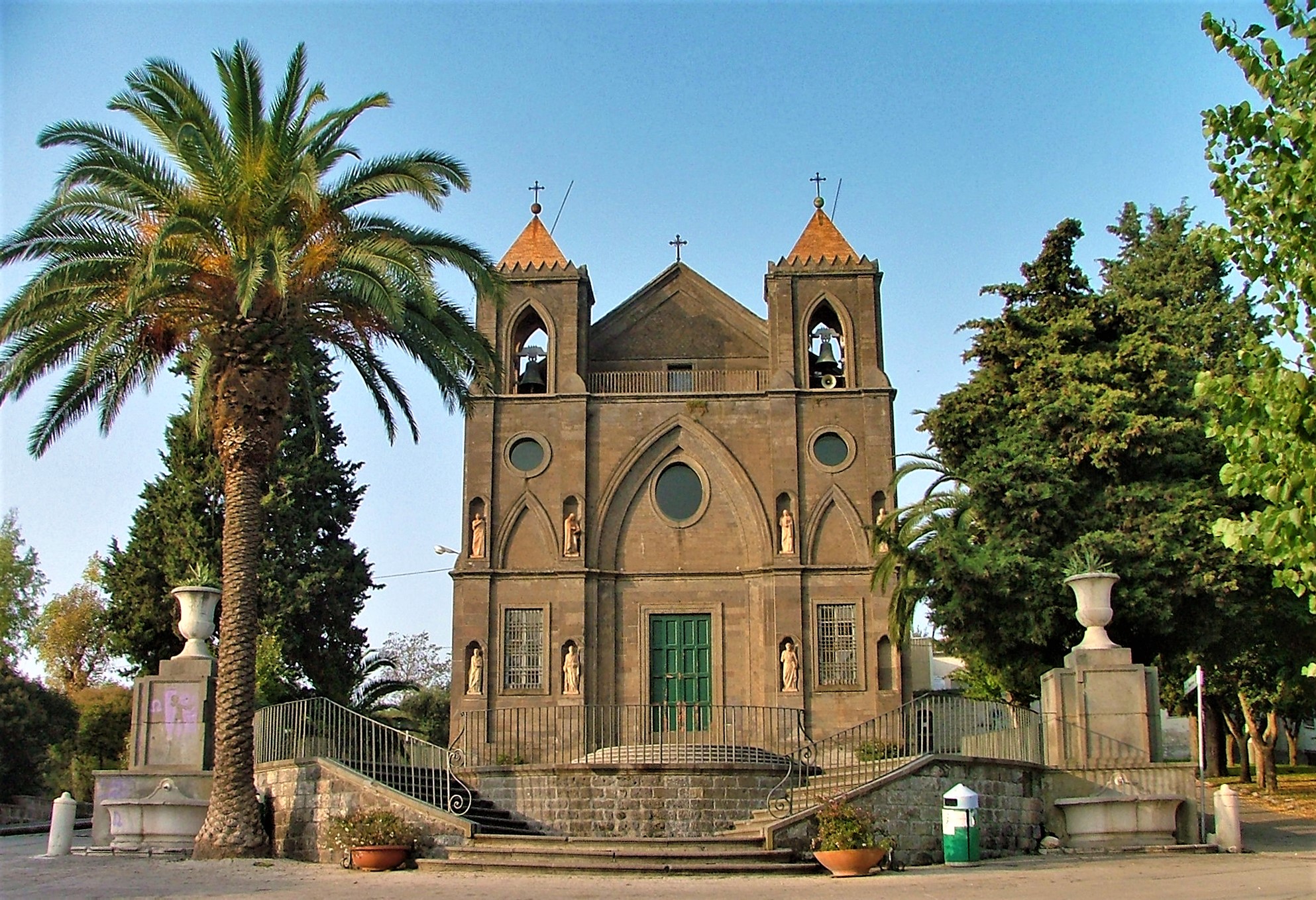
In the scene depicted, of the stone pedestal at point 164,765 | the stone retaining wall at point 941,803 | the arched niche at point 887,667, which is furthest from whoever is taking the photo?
the arched niche at point 887,667

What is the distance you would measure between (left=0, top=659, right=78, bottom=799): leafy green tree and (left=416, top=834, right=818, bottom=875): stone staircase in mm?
26475

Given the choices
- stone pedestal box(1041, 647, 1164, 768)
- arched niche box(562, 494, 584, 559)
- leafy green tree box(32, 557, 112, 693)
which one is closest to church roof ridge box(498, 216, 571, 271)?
arched niche box(562, 494, 584, 559)

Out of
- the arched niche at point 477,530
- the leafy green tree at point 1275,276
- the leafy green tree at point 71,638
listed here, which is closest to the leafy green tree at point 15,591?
the leafy green tree at point 71,638

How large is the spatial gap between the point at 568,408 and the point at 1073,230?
456 inches

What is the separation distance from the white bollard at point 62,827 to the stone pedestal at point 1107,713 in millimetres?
13344

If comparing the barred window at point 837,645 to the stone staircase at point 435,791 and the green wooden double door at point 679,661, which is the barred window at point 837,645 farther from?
the stone staircase at point 435,791

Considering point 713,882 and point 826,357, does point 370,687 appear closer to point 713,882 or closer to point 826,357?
point 826,357

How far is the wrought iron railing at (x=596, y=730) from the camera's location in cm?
2611

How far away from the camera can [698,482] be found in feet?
98.6

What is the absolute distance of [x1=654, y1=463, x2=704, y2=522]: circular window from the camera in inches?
1176

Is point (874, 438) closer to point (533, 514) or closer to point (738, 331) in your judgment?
point (738, 331)

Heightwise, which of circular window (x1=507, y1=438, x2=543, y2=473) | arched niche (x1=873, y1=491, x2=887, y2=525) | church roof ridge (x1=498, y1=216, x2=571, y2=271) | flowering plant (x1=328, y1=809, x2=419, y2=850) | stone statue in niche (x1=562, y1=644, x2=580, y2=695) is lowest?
flowering plant (x1=328, y1=809, x2=419, y2=850)

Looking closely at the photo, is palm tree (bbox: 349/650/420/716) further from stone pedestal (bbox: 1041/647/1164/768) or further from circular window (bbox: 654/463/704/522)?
stone pedestal (bbox: 1041/647/1164/768)

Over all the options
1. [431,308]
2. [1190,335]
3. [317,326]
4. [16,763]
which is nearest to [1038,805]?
[431,308]
